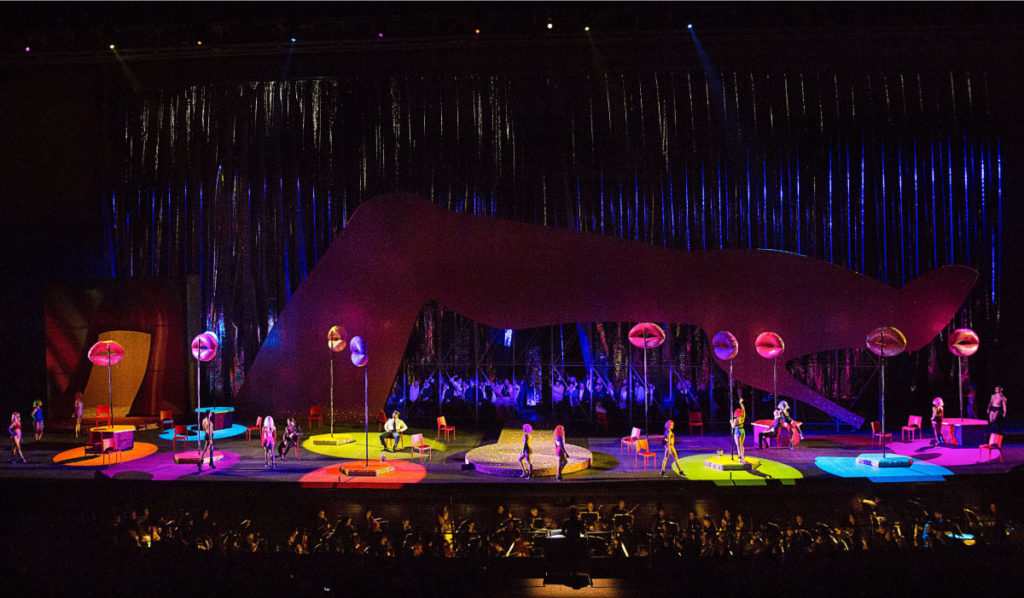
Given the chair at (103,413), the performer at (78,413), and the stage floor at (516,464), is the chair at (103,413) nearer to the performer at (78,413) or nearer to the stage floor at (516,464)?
the performer at (78,413)

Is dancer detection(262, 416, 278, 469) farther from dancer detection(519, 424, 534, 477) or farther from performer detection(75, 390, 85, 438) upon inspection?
performer detection(75, 390, 85, 438)

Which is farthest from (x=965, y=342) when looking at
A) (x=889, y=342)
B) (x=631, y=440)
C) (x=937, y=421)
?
(x=631, y=440)

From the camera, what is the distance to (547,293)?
46.1 feet

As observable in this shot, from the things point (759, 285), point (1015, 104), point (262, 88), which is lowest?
point (759, 285)

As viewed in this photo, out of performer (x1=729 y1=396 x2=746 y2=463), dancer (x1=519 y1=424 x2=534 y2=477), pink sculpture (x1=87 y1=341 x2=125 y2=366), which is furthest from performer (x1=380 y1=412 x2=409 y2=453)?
performer (x1=729 y1=396 x2=746 y2=463)

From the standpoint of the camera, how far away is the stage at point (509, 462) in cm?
962

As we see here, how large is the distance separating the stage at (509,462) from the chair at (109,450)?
0.07 meters

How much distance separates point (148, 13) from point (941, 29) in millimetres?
14861

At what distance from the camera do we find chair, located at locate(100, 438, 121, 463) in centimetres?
1077

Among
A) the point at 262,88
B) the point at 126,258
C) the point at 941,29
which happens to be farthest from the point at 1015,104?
the point at 126,258

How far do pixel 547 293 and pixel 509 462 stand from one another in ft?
15.6

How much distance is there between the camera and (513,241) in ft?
46.8

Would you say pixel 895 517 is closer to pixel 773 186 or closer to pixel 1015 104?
pixel 773 186

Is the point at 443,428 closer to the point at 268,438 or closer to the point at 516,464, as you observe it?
the point at 516,464
